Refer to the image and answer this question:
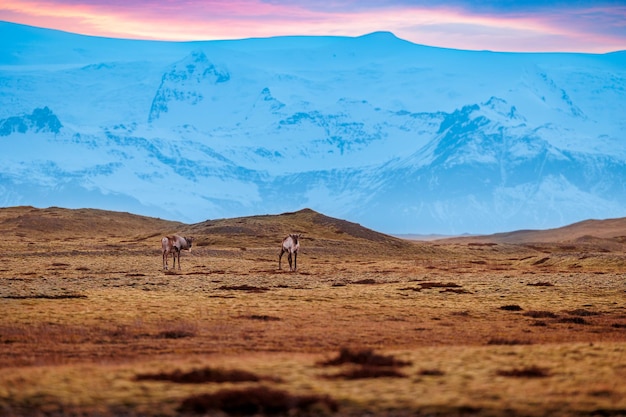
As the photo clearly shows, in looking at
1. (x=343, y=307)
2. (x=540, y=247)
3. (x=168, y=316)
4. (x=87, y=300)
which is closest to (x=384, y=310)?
(x=343, y=307)

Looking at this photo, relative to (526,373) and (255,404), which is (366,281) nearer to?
(526,373)

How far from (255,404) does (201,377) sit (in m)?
2.70

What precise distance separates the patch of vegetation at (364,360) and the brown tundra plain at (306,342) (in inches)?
2.2

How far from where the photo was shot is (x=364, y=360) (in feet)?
70.1

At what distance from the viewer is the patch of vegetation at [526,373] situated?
19.9m

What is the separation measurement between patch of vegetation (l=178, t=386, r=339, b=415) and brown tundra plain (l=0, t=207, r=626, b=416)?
0.11 feet

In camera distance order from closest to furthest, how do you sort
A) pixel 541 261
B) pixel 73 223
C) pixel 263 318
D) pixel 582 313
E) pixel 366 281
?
pixel 263 318, pixel 582 313, pixel 366 281, pixel 541 261, pixel 73 223

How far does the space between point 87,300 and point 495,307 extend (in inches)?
650

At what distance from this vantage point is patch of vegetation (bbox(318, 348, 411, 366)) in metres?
21.1

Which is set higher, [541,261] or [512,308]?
[541,261]

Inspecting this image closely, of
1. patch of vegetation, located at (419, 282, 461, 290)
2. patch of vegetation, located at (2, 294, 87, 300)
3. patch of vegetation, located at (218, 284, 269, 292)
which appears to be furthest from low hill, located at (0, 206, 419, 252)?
patch of vegetation, located at (2, 294, 87, 300)

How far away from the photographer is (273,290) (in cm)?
4666

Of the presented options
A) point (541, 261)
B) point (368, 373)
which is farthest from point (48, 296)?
point (541, 261)

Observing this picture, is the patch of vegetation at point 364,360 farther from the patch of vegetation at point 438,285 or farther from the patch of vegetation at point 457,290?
the patch of vegetation at point 438,285
